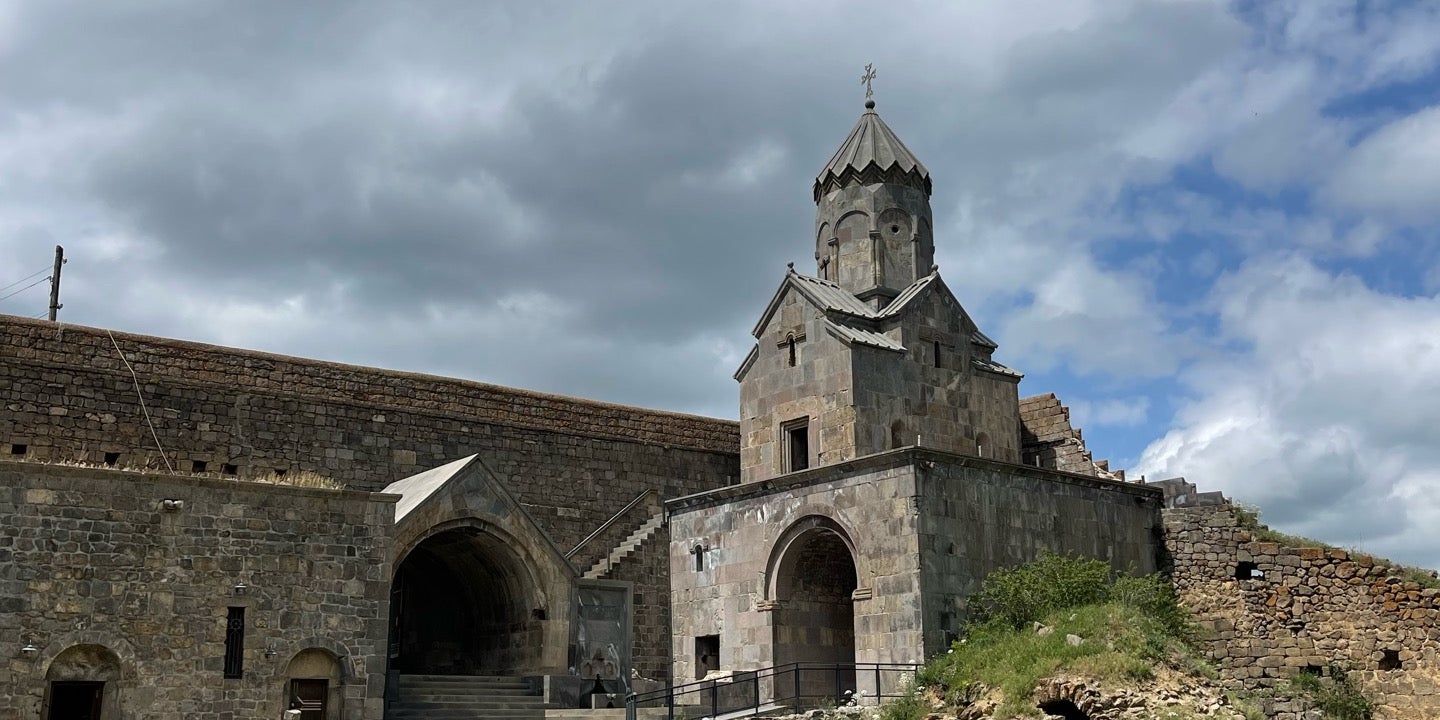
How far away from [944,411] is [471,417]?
A: 11507 millimetres

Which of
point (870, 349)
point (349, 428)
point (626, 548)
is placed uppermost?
point (870, 349)

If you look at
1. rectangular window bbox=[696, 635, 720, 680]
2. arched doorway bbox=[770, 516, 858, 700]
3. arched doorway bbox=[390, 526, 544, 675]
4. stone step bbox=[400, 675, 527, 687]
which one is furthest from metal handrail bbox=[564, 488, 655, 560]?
arched doorway bbox=[770, 516, 858, 700]

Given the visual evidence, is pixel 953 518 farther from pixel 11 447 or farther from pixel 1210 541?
pixel 11 447

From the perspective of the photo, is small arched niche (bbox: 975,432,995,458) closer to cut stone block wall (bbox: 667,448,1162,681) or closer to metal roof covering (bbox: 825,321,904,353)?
metal roof covering (bbox: 825,321,904,353)

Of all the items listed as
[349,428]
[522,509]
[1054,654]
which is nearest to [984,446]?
[1054,654]

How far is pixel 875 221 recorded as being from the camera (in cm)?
2834

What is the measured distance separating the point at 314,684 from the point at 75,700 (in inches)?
137

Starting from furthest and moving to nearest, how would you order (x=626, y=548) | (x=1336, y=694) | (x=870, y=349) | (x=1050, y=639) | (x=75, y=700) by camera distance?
(x=626, y=548)
(x=870, y=349)
(x=1336, y=694)
(x=1050, y=639)
(x=75, y=700)

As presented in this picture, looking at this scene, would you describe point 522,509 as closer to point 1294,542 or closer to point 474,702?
point 474,702

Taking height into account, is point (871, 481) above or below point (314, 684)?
above

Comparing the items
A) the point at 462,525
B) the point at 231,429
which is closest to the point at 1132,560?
the point at 462,525

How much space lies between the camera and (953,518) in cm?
2202

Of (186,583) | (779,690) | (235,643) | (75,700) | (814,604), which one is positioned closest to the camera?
(75,700)

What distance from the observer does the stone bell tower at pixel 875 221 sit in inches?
1112
